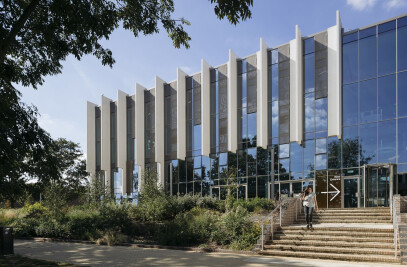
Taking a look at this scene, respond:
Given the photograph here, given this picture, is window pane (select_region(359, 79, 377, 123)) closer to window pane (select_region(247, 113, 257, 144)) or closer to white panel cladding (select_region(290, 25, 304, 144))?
white panel cladding (select_region(290, 25, 304, 144))

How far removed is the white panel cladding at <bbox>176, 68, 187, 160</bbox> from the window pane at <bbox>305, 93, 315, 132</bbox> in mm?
11521

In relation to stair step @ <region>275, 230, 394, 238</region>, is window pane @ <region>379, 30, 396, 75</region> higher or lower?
higher

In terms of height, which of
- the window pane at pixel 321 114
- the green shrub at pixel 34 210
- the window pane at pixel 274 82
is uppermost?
the window pane at pixel 274 82

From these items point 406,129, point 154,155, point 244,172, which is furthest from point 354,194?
point 154,155

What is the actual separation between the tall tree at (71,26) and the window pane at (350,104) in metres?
17.2

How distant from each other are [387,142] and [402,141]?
0.84 m

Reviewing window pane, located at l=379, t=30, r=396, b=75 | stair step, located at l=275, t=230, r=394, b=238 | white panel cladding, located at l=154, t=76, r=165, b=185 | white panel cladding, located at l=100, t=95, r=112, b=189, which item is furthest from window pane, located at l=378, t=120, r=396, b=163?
white panel cladding, located at l=100, t=95, r=112, b=189

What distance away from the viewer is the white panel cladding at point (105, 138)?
42031 mm

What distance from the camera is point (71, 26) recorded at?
381 inches

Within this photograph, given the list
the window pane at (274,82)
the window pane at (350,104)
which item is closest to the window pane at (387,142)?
the window pane at (350,104)

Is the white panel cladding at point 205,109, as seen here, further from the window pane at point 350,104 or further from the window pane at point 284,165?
the window pane at point 350,104

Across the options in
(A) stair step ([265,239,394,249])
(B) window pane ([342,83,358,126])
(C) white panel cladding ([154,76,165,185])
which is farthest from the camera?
(C) white panel cladding ([154,76,165,185])

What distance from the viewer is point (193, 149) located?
34000mm

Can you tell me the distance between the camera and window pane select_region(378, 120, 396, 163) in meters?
23.0
